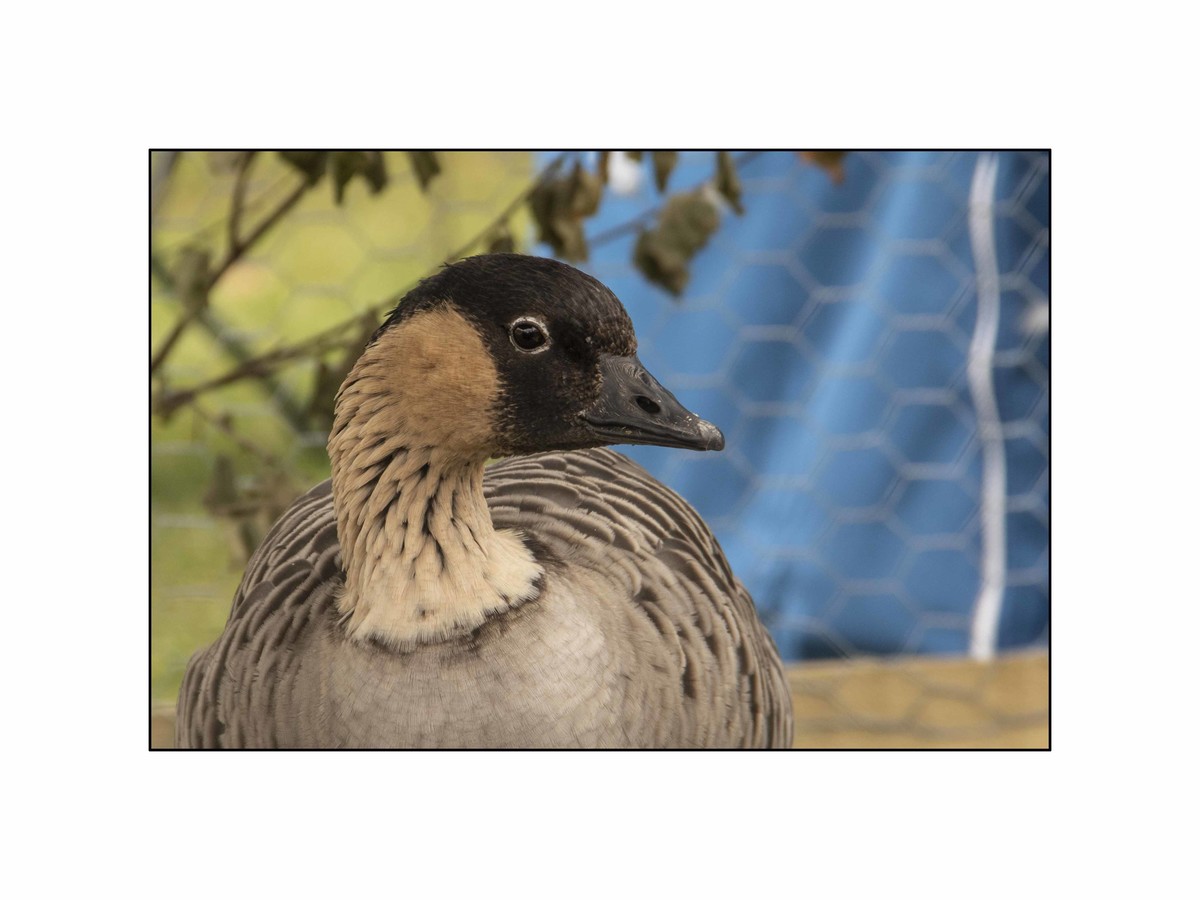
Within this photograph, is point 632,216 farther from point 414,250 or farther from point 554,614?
point 554,614

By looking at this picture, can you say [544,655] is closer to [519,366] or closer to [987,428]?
[519,366]

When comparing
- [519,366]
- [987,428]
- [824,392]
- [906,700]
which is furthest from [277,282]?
[906,700]

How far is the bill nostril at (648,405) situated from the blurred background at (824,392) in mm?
742

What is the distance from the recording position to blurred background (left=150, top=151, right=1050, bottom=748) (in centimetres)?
178

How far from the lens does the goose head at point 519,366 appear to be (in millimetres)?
967

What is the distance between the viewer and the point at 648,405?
38.6 inches

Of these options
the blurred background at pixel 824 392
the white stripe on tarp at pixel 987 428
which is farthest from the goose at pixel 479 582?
the white stripe on tarp at pixel 987 428

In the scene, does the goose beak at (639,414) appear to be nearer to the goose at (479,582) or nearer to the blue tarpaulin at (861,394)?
the goose at (479,582)

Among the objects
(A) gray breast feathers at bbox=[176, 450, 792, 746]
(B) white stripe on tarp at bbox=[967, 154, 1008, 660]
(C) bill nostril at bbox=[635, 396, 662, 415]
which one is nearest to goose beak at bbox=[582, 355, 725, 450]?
(C) bill nostril at bbox=[635, 396, 662, 415]

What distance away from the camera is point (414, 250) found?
1852mm

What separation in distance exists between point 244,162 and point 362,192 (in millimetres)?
642

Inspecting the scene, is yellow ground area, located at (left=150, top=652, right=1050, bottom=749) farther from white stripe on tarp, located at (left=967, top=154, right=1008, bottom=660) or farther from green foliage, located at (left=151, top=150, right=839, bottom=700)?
green foliage, located at (left=151, top=150, right=839, bottom=700)

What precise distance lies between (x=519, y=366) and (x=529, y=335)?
28mm

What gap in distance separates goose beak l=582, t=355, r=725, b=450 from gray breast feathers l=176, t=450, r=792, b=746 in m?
0.15
